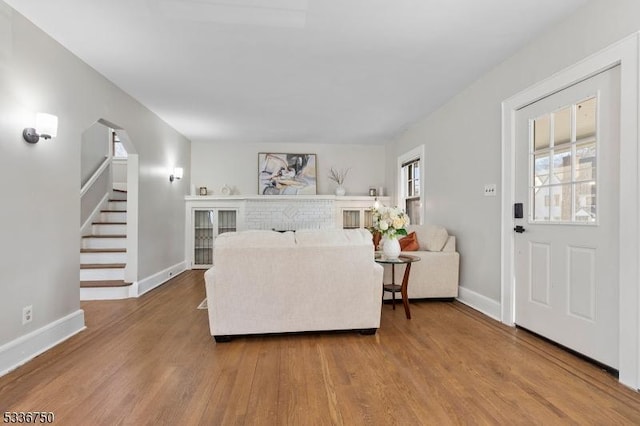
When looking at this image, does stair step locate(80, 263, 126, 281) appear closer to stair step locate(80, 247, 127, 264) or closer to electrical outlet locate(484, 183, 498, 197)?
stair step locate(80, 247, 127, 264)

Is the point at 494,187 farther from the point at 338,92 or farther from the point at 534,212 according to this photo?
the point at 338,92

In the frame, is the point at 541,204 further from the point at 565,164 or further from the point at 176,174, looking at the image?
the point at 176,174

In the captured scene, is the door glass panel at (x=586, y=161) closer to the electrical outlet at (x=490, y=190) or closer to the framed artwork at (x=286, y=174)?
the electrical outlet at (x=490, y=190)

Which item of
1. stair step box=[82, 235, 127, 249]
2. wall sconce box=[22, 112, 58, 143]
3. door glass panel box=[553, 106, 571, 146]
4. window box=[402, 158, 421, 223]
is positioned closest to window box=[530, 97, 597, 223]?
door glass panel box=[553, 106, 571, 146]

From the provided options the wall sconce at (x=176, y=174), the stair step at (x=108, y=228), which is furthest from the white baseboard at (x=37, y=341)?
the wall sconce at (x=176, y=174)

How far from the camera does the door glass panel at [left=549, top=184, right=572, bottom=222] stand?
2.40 metres

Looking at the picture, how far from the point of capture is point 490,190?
3248 mm

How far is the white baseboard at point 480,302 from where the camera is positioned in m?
3.14

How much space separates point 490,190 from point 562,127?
91 cm

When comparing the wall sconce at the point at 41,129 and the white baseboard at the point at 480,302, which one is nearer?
the wall sconce at the point at 41,129

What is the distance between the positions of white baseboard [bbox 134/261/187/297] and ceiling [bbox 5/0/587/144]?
2.36 meters

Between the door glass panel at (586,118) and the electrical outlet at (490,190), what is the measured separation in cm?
92

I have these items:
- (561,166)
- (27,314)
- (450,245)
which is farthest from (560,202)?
(27,314)

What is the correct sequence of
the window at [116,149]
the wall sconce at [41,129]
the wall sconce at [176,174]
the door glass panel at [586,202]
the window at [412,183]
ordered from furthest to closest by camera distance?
the window at [116,149] → the wall sconce at [176,174] → the window at [412,183] → the wall sconce at [41,129] → the door glass panel at [586,202]
